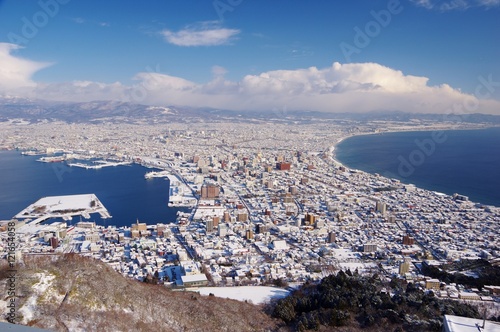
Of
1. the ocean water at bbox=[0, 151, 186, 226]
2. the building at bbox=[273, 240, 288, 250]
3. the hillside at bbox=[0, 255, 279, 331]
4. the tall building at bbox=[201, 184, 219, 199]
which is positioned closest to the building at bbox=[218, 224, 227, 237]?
the building at bbox=[273, 240, 288, 250]

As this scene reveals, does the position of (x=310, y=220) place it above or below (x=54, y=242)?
above

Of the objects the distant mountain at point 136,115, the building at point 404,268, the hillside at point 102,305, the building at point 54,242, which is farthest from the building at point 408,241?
the distant mountain at point 136,115

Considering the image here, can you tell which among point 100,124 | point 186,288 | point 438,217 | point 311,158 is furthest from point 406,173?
point 100,124

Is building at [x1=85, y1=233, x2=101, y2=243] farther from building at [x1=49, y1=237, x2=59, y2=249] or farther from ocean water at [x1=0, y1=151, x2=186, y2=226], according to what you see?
ocean water at [x1=0, y1=151, x2=186, y2=226]

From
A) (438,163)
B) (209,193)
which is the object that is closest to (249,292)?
(209,193)

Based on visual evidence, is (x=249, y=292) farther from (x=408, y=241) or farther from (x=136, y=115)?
(x=136, y=115)

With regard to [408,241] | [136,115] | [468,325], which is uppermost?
[136,115]
